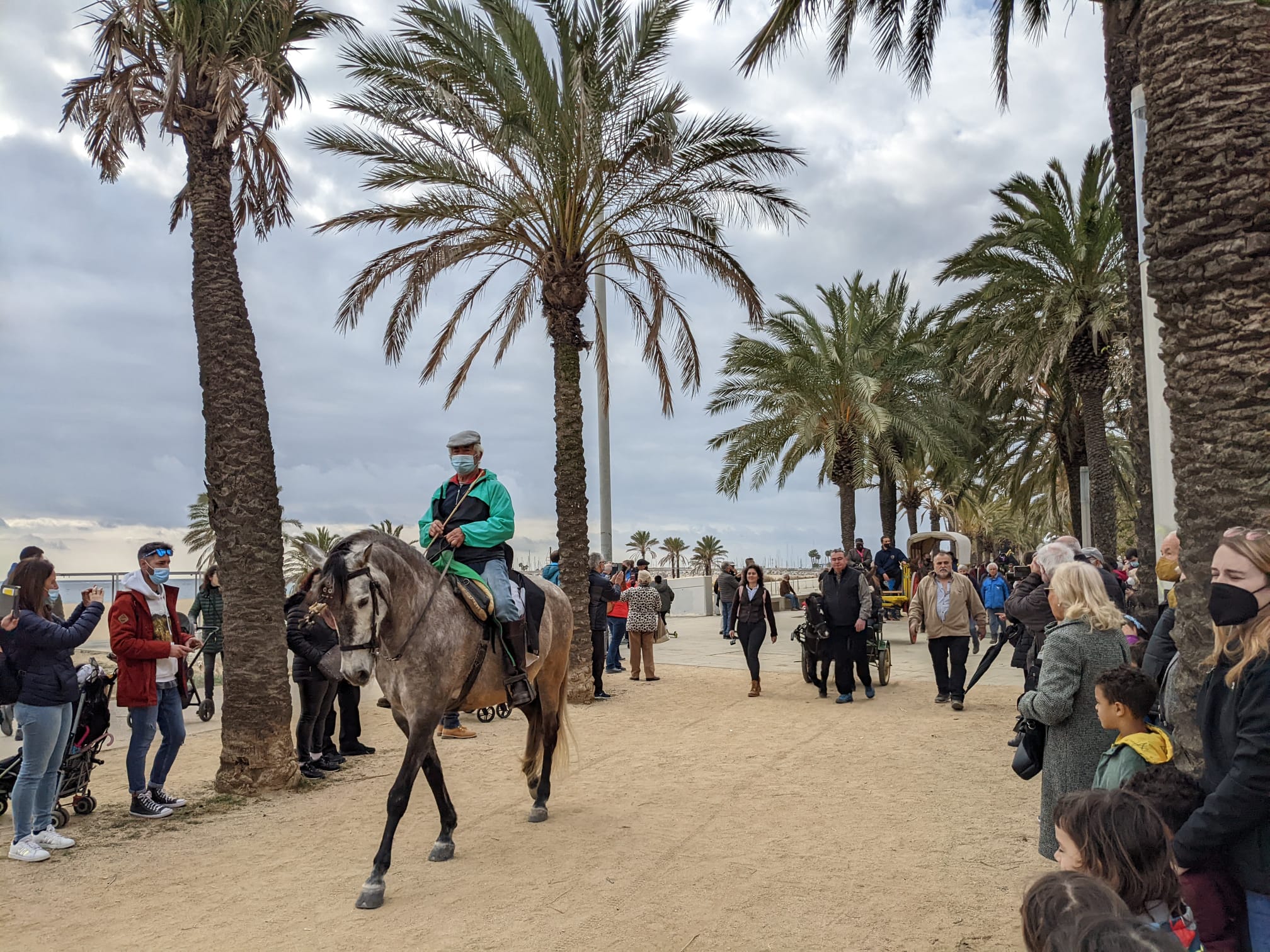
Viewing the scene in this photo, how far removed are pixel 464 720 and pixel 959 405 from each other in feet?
58.5

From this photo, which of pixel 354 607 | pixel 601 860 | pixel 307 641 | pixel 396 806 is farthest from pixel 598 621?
pixel 354 607

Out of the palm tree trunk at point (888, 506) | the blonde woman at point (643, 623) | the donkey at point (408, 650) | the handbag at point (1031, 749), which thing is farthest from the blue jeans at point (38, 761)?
the palm tree trunk at point (888, 506)

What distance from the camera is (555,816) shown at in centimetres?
709

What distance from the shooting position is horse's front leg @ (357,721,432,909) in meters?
5.18

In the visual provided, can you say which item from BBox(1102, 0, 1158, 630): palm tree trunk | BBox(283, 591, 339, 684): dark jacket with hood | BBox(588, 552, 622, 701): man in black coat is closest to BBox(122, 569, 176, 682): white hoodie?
BBox(283, 591, 339, 684): dark jacket with hood

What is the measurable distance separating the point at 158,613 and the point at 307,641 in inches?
74.1

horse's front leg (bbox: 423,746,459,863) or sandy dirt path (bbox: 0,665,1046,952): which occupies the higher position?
horse's front leg (bbox: 423,746,459,863)

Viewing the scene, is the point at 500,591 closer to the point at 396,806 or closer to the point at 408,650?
the point at 408,650

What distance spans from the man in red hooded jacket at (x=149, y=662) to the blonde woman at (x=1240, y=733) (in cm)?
657

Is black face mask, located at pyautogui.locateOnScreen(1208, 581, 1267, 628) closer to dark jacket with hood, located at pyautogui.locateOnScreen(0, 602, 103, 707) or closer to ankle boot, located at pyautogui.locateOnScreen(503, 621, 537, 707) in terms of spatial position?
ankle boot, located at pyautogui.locateOnScreen(503, 621, 537, 707)

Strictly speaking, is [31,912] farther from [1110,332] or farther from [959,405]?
[959,405]

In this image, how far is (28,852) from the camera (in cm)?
602

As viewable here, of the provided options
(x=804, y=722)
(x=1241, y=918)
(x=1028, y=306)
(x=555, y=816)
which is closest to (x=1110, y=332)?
(x=1028, y=306)

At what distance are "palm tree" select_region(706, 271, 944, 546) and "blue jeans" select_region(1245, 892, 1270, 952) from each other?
67.8ft
